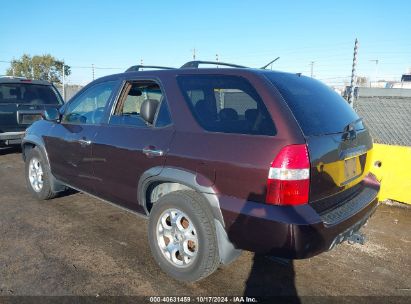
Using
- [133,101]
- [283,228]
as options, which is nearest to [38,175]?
[133,101]

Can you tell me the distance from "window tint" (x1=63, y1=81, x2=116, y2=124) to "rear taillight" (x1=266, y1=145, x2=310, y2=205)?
7.28ft

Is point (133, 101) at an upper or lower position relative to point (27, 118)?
upper

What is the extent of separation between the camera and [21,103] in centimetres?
780

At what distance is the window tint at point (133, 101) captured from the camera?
3.50m

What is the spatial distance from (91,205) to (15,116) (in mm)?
4028

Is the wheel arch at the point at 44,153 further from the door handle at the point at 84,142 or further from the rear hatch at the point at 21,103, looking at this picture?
the rear hatch at the point at 21,103

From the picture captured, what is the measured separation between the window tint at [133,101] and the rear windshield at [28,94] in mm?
5118

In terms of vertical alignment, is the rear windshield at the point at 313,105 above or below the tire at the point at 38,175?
above

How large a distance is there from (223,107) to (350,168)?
3.89ft

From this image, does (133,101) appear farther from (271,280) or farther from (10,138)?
(10,138)

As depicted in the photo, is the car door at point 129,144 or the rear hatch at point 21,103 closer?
the car door at point 129,144

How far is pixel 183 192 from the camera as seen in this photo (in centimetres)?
293

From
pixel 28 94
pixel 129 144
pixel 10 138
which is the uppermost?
pixel 28 94

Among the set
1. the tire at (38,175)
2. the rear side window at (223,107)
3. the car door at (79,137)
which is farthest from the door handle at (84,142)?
the rear side window at (223,107)
